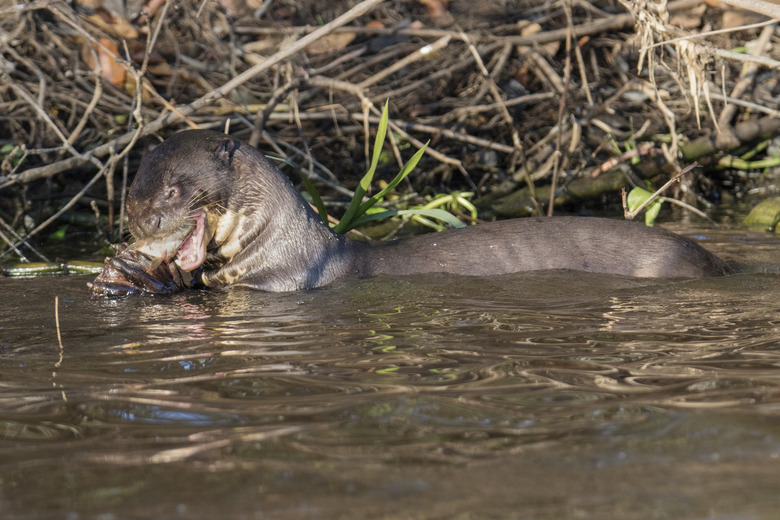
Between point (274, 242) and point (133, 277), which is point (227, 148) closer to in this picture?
point (274, 242)

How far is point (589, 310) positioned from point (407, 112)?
11.2 ft

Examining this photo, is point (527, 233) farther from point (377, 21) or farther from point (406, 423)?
point (377, 21)

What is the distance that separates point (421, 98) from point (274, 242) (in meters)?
2.70

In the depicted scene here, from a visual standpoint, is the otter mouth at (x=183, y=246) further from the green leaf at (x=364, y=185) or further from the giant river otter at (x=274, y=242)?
the green leaf at (x=364, y=185)

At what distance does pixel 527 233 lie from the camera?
12.5ft

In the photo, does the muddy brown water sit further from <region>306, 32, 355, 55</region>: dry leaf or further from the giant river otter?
<region>306, 32, 355, 55</region>: dry leaf

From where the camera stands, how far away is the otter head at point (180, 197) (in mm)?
3602

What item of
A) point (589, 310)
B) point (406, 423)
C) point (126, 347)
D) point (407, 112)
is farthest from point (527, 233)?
point (407, 112)

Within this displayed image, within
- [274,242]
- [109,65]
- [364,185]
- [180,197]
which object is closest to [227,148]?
[180,197]

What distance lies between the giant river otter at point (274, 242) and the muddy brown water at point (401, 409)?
45cm

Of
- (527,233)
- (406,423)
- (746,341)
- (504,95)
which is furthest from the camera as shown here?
(504,95)

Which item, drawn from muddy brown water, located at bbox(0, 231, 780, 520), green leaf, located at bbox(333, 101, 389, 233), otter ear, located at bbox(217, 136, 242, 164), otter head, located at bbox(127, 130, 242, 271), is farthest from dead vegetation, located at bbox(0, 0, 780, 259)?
muddy brown water, located at bbox(0, 231, 780, 520)

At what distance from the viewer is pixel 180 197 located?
3.62m

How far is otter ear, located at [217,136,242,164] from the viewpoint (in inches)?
148
